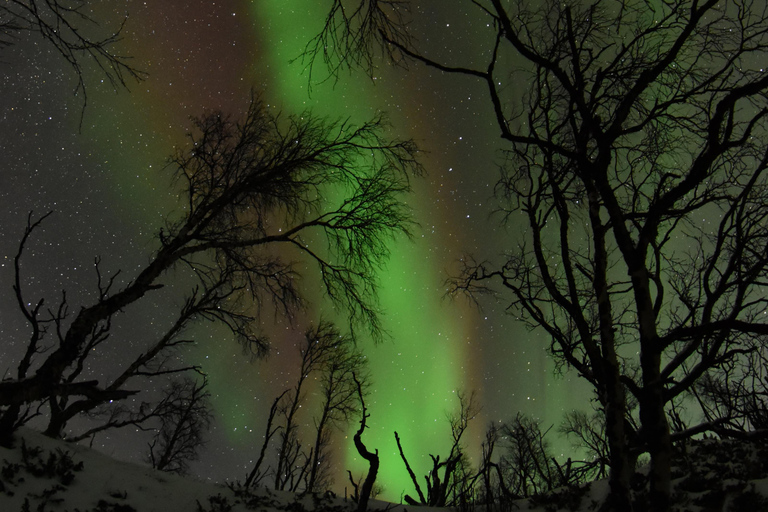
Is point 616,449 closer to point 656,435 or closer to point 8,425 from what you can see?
point 656,435

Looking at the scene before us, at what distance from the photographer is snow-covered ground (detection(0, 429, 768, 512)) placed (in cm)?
453

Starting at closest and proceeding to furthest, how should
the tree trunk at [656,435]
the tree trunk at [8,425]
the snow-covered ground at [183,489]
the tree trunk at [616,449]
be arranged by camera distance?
1. the tree trunk at [656,435]
2. the tree trunk at [616,449]
3. the snow-covered ground at [183,489]
4. the tree trunk at [8,425]

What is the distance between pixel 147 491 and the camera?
5.61 metres

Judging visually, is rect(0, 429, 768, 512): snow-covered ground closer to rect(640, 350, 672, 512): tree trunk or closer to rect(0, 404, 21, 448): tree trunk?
rect(0, 404, 21, 448): tree trunk

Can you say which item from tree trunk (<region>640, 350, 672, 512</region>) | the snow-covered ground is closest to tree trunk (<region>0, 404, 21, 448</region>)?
the snow-covered ground

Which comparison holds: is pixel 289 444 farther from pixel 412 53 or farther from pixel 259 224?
pixel 412 53

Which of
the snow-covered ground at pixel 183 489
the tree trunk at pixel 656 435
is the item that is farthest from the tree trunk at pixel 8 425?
the tree trunk at pixel 656 435

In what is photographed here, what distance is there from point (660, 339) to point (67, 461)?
7.21 metres

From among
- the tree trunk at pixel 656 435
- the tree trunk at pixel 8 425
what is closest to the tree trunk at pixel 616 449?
the tree trunk at pixel 656 435

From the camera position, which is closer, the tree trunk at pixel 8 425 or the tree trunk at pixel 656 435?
the tree trunk at pixel 656 435

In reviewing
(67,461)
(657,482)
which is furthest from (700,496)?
(67,461)

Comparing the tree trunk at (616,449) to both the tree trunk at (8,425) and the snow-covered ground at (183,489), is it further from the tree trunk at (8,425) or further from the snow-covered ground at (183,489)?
the tree trunk at (8,425)

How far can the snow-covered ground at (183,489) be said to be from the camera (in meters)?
4.53

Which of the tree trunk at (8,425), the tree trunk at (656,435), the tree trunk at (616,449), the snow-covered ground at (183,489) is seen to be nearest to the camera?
the tree trunk at (656,435)
